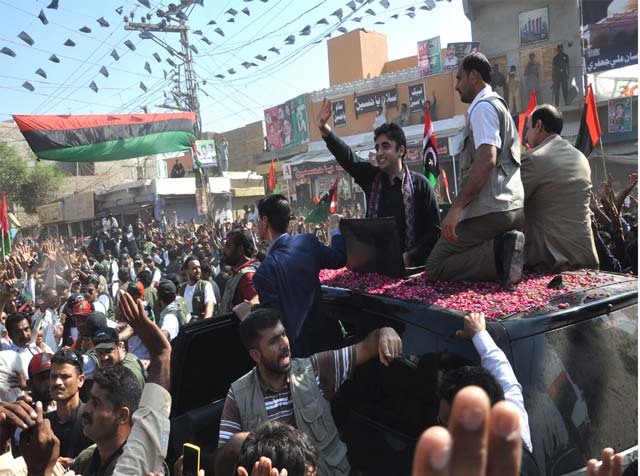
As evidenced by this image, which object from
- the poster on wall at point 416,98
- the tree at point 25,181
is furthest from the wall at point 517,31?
the tree at point 25,181

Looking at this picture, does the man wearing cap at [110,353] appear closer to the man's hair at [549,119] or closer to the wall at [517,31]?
the man's hair at [549,119]

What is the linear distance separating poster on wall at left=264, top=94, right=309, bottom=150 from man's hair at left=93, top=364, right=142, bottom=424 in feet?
108

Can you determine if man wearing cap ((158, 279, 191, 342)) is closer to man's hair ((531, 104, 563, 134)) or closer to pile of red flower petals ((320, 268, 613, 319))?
pile of red flower petals ((320, 268, 613, 319))

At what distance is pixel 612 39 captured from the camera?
80.2 ft

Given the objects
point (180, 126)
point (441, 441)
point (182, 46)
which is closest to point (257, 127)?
point (182, 46)

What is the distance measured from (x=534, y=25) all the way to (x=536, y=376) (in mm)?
27843

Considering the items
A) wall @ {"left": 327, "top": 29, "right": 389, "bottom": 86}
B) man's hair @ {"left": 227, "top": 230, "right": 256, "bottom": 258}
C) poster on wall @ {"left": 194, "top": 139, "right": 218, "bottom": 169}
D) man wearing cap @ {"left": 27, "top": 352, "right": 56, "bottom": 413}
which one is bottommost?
man wearing cap @ {"left": 27, "top": 352, "right": 56, "bottom": 413}

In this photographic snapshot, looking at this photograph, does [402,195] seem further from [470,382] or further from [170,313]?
[170,313]

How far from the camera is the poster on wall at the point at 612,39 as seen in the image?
24109 mm

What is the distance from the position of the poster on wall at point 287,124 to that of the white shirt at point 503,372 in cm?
3312

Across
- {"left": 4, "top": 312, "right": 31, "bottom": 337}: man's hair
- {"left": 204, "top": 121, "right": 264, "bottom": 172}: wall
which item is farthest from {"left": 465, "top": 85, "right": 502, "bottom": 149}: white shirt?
{"left": 204, "top": 121, "right": 264, "bottom": 172}: wall

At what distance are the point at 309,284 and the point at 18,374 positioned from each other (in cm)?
274

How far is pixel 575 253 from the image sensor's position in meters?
3.13

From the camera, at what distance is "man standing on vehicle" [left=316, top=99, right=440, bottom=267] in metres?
3.68
